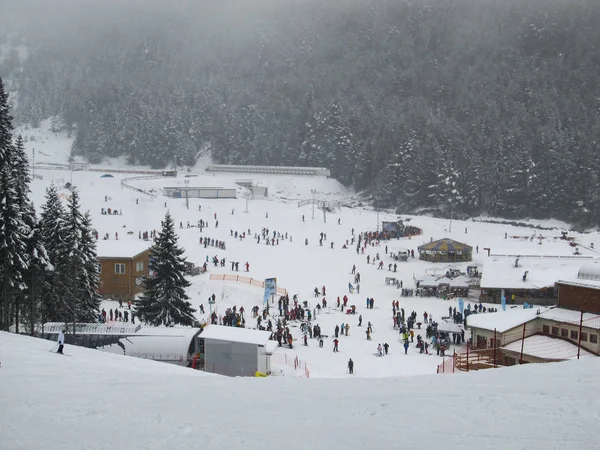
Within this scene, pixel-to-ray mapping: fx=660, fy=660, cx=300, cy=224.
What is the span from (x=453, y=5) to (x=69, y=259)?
142 m

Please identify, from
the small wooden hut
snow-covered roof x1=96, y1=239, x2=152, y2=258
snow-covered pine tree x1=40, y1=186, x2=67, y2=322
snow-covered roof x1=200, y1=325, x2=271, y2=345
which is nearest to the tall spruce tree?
snow-covered pine tree x1=40, y1=186, x2=67, y2=322

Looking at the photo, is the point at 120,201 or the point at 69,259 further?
the point at 120,201

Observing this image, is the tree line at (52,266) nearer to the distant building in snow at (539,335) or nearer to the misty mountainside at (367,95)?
the distant building in snow at (539,335)

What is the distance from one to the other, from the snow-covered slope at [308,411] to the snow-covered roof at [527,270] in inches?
832

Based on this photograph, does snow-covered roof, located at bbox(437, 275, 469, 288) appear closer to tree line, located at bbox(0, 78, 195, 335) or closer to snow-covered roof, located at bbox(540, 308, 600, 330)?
snow-covered roof, located at bbox(540, 308, 600, 330)

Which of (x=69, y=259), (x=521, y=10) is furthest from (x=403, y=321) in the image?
(x=521, y=10)

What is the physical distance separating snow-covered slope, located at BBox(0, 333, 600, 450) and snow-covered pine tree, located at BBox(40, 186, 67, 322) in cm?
1103

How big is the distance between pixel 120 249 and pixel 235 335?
1498 centimetres

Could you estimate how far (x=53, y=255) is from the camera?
23094 mm

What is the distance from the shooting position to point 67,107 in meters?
118

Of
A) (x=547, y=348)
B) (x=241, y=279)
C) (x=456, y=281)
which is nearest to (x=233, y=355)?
(x=547, y=348)

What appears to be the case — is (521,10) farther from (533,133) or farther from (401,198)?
(401,198)

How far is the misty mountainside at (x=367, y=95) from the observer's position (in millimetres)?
68625

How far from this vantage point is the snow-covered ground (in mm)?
22953
